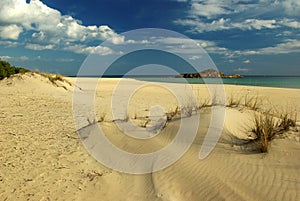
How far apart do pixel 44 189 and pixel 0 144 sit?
2.56 metres

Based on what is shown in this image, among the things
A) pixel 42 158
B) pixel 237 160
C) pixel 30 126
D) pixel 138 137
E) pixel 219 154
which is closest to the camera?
pixel 237 160

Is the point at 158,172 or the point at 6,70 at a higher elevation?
the point at 6,70

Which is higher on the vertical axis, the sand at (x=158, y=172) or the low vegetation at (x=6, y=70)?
the low vegetation at (x=6, y=70)

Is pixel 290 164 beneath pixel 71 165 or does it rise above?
above

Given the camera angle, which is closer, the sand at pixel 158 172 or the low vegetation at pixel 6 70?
the sand at pixel 158 172

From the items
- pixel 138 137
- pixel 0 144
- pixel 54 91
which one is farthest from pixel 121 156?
pixel 54 91

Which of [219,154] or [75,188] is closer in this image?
[75,188]

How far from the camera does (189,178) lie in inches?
167

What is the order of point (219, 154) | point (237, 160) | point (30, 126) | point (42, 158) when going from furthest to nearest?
point (30, 126)
point (42, 158)
point (219, 154)
point (237, 160)

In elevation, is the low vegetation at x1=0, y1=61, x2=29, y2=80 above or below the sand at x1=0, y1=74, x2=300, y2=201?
above

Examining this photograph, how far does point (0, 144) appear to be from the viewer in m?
6.10

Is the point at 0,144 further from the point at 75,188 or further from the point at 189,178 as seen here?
the point at 189,178

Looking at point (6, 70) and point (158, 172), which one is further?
point (6, 70)

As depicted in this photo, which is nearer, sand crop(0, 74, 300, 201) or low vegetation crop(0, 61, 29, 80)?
sand crop(0, 74, 300, 201)
